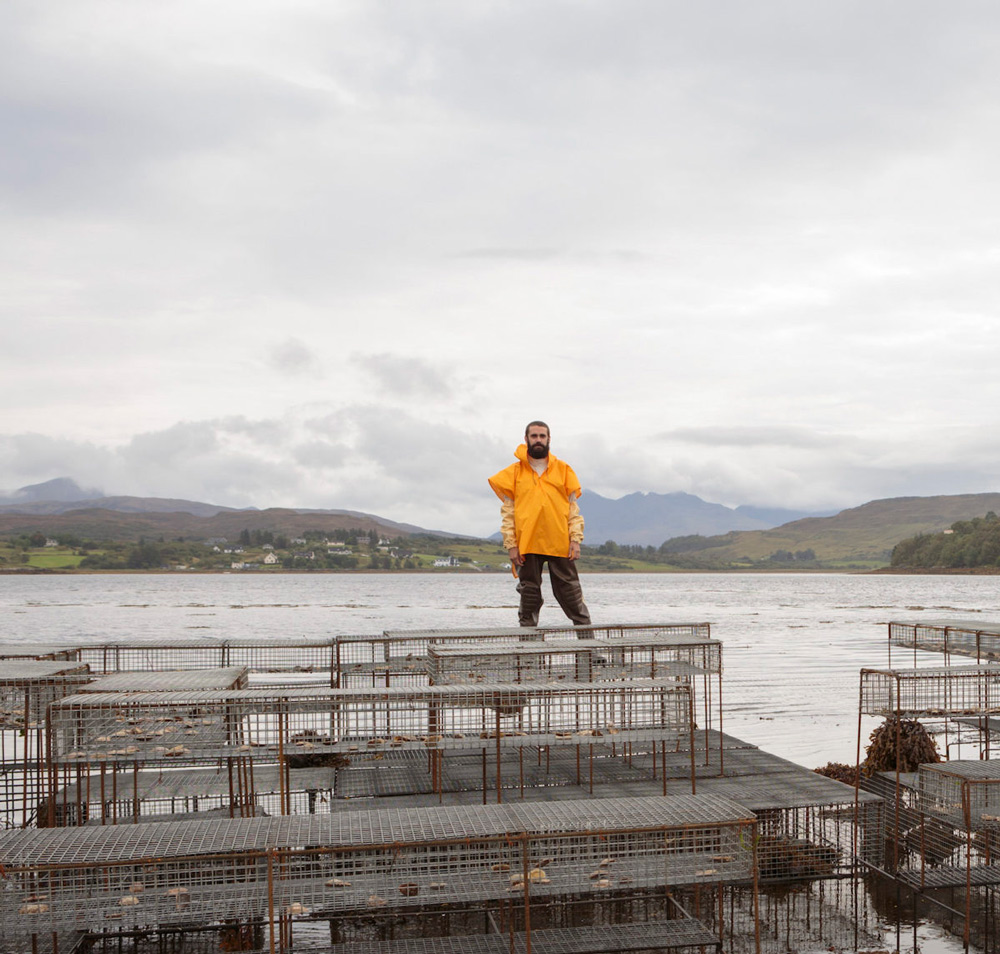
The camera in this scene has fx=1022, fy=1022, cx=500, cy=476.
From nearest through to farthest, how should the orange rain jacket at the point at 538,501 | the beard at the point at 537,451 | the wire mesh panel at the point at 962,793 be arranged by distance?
the wire mesh panel at the point at 962,793
the orange rain jacket at the point at 538,501
the beard at the point at 537,451

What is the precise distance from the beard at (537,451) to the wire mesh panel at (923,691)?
17.0 ft

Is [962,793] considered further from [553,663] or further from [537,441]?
[537,441]

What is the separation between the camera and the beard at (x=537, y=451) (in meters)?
12.4

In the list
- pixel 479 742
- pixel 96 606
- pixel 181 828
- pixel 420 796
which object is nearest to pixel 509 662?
pixel 420 796

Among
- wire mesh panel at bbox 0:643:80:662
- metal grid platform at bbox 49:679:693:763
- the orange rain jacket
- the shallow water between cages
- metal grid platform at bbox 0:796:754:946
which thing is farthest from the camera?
the shallow water between cages

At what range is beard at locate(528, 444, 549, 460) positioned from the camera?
40.8 feet

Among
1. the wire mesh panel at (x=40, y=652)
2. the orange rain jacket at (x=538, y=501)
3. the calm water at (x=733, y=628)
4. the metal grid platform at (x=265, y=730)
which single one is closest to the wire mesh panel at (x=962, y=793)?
the metal grid platform at (x=265, y=730)

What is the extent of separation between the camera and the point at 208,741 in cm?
680

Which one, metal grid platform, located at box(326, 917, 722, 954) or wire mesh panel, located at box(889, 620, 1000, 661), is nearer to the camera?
metal grid platform, located at box(326, 917, 722, 954)

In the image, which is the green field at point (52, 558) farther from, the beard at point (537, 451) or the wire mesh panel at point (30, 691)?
the wire mesh panel at point (30, 691)

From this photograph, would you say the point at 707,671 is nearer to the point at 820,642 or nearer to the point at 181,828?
the point at 181,828

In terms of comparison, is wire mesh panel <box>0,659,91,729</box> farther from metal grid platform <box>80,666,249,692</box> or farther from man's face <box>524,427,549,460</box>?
man's face <box>524,427,549,460</box>

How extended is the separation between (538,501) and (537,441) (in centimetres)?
74

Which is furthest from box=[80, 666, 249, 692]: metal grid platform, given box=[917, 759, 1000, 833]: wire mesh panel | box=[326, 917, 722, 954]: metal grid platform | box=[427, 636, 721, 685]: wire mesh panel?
box=[917, 759, 1000, 833]: wire mesh panel
